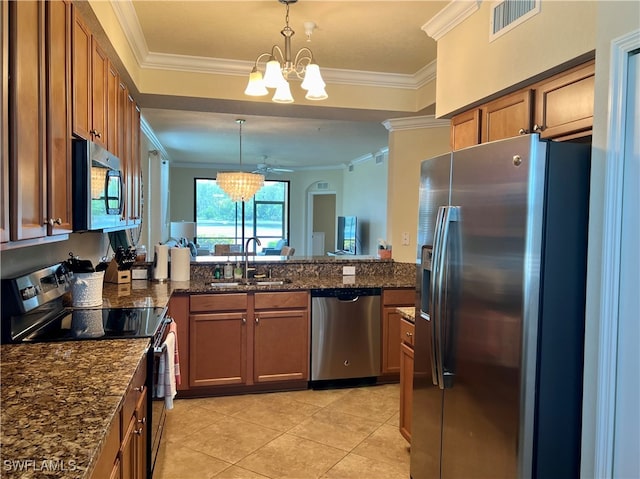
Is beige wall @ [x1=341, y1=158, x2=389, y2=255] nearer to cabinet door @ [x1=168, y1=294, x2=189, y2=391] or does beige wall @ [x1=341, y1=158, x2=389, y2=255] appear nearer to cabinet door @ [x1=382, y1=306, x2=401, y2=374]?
cabinet door @ [x1=382, y1=306, x2=401, y2=374]

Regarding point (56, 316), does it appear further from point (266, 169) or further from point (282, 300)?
point (266, 169)

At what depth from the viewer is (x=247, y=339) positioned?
Result: 11.6 ft

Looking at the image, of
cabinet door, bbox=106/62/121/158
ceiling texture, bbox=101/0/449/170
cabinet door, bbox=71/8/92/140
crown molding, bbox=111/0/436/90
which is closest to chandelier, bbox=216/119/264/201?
ceiling texture, bbox=101/0/449/170

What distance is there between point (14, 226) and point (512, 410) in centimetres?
172

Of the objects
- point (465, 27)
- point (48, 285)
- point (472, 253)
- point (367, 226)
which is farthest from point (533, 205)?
point (367, 226)

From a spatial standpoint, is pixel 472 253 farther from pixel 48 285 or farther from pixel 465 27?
pixel 48 285

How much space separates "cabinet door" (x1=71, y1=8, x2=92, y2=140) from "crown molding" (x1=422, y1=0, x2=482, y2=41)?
190 cm

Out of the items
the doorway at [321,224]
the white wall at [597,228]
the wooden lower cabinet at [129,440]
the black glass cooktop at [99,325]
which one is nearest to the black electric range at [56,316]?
the black glass cooktop at [99,325]

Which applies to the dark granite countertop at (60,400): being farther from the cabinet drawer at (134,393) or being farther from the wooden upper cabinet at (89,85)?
the wooden upper cabinet at (89,85)

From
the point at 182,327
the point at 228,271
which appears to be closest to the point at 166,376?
the point at 182,327

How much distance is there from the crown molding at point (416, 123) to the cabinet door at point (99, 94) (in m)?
2.51

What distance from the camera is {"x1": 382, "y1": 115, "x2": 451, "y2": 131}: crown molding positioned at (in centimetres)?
411

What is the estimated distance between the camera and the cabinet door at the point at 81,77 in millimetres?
1954

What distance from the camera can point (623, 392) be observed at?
1.38 m
